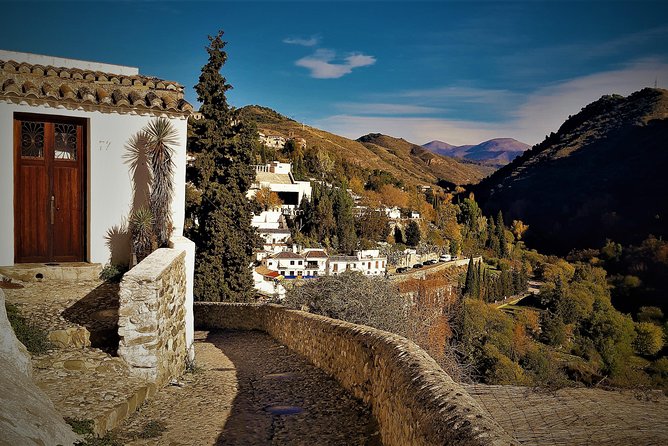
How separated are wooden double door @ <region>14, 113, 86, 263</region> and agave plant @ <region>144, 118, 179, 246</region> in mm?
1002

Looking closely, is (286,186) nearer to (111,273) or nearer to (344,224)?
(344,224)

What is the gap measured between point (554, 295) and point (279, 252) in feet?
109

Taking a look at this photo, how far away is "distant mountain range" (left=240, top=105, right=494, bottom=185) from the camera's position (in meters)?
125

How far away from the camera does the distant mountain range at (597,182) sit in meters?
81.6

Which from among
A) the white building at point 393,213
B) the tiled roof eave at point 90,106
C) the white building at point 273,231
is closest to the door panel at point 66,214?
the tiled roof eave at point 90,106

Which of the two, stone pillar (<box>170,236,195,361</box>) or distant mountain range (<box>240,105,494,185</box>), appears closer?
stone pillar (<box>170,236,195,361</box>)

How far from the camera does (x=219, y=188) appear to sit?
16.2 meters

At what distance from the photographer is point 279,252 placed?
5212 cm

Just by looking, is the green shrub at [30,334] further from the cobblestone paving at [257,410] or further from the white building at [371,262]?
the white building at [371,262]

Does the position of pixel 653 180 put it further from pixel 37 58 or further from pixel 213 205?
pixel 37 58

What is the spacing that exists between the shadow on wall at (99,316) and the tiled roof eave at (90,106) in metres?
2.74

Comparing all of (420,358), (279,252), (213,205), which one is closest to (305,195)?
(279,252)

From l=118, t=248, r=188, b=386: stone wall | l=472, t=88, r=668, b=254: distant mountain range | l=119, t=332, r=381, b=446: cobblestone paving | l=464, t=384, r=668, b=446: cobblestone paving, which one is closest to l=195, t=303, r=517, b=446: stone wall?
l=119, t=332, r=381, b=446: cobblestone paving

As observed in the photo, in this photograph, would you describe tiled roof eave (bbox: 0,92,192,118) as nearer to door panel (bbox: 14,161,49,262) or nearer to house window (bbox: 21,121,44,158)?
house window (bbox: 21,121,44,158)
